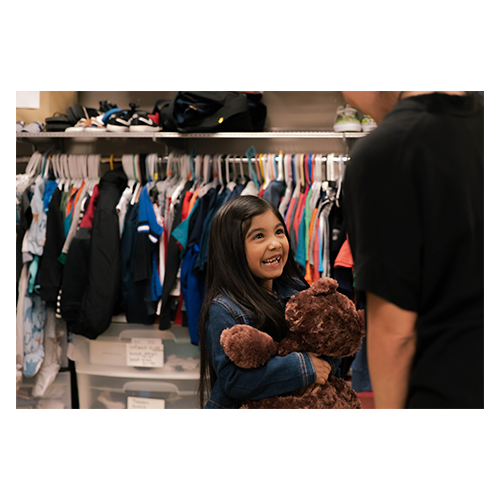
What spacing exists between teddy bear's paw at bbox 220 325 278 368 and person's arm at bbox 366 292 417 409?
0.63ft

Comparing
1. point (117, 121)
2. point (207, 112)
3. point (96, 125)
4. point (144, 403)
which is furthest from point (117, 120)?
point (144, 403)

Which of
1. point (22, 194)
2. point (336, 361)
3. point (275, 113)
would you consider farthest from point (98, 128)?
point (336, 361)

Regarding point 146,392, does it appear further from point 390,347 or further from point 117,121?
point 390,347

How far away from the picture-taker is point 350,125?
6.43 ft

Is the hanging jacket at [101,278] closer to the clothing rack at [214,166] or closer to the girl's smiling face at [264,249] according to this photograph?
the clothing rack at [214,166]

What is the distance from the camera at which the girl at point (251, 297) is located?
0.83m

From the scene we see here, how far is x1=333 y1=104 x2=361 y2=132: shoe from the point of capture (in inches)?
77.3

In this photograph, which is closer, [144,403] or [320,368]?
[320,368]

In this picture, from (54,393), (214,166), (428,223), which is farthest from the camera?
(54,393)

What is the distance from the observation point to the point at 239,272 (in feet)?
2.97

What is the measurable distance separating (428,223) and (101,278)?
61.4 inches

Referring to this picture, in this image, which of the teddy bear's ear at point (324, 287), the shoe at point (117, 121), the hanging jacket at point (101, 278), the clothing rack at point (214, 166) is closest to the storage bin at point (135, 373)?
the hanging jacket at point (101, 278)

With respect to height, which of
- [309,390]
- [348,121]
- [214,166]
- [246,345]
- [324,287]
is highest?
[348,121]
